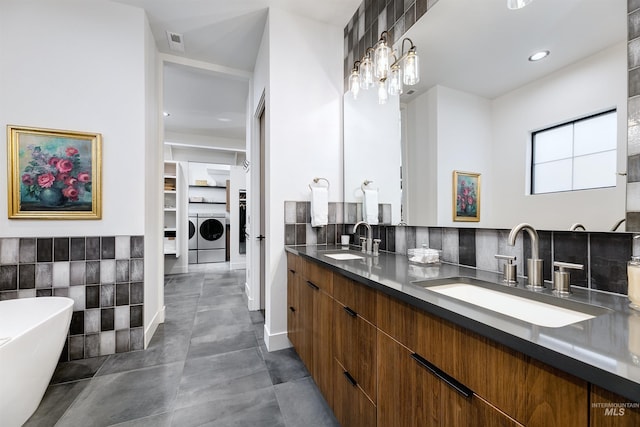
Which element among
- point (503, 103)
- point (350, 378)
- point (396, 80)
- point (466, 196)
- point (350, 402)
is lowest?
point (350, 402)

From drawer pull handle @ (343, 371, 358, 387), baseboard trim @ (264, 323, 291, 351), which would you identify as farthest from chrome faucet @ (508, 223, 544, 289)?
baseboard trim @ (264, 323, 291, 351)

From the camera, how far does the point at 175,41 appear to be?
2625 millimetres

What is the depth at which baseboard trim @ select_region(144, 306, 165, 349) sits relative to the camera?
87.7 inches

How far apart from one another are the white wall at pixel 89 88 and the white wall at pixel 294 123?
3.55 ft

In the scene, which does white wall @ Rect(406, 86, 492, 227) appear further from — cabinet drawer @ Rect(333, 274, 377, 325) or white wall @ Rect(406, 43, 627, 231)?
cabinet drawer @ Rect(333, 274, 377, 325)

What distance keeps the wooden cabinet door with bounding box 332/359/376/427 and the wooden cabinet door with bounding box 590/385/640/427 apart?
0.76 m

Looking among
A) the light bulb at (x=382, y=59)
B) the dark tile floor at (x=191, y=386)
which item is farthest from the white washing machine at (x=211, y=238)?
the light bulb at (x=382, y=59)

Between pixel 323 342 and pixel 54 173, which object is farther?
pixel 54 173

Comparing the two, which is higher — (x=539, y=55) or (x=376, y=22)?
(x=376, y=22)

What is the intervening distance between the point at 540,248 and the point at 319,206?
148cm

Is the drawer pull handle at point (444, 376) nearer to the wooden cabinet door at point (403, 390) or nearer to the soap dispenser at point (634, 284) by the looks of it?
the wooden cabinet door at point (403, 390)

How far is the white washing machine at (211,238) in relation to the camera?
5.68 meters

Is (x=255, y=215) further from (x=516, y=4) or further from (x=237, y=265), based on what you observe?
Result: (x=237, y=265)

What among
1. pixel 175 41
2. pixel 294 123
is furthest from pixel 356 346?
pixel 175 41
